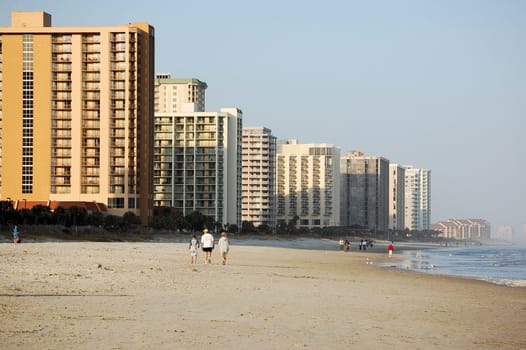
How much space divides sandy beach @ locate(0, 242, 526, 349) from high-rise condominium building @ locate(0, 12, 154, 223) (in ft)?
363

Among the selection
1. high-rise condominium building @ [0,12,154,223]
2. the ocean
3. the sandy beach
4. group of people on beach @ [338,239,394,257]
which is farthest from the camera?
high-rise condominium building @ [0,12,154,223]

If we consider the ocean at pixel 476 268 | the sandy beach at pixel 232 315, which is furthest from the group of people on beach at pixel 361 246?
the sandy beach at pixel 232 315

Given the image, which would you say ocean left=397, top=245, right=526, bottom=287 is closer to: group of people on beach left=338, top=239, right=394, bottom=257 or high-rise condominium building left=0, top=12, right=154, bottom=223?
group of people on beach left=338, top=239, right=394, bottom=257

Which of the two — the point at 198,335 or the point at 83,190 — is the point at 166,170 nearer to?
the point at 83,190

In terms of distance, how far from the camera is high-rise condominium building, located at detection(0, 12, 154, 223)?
458 feet

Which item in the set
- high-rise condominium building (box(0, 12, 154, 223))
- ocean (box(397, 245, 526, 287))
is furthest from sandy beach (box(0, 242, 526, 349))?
high-rise condominium building (box(0, 12, 154, 223))

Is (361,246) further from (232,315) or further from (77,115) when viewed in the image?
(232,315)

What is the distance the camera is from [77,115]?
142625mm

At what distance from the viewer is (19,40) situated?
143375mm

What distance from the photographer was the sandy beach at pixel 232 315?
50.4 feet

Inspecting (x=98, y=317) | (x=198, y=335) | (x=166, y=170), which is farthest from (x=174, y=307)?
(x=166, y=170)

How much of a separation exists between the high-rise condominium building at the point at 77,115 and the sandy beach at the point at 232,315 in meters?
111

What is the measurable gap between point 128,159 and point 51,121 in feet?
56.3

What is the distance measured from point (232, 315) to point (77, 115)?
12909 centimetres
